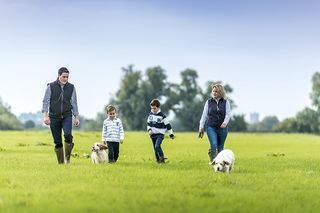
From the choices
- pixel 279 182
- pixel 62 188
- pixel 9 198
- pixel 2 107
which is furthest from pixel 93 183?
pixel 2 107

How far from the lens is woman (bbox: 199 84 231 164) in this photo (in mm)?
18953

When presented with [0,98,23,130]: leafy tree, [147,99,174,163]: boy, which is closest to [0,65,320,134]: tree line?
[0,98,23,130]: leafy tree

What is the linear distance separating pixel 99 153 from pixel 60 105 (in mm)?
2030

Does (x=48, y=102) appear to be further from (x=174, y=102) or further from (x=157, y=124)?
(x=174, y=102)

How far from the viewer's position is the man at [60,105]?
62.8 feet

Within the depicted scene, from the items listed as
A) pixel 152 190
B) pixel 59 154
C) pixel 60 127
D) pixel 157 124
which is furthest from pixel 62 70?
pixel 152 190

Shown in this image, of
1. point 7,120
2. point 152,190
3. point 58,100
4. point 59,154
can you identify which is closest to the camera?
point 152,190

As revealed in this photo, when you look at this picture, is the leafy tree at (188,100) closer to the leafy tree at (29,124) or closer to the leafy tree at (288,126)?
the leafy tree at (288,126)

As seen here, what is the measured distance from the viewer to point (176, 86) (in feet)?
427

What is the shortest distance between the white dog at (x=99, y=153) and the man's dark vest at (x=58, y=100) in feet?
4.86

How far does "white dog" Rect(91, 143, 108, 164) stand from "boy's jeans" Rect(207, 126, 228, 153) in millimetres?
3470

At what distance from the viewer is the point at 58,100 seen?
1923cm

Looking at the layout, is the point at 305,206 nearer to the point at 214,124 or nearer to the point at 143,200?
the point at 143,200

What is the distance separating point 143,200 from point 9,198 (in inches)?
103
